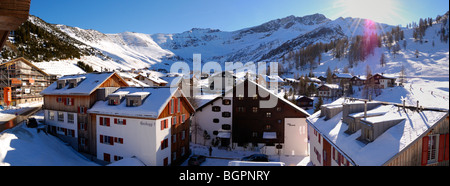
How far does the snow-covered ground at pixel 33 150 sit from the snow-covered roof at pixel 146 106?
5.08 m

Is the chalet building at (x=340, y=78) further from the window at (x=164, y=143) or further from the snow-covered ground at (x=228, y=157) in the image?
the window at (x=164, y=143)

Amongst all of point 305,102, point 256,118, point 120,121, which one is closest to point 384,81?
point 305,102

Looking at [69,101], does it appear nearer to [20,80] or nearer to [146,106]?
[146,106]

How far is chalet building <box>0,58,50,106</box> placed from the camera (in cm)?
4003

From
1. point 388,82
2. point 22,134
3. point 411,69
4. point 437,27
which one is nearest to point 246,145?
point 22,134

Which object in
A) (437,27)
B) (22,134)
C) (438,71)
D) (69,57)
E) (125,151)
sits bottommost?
(125,151)

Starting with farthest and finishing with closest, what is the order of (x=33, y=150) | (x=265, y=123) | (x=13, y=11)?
(x=265, y=123)
(x=33, y=150)
(x=13, y=11)

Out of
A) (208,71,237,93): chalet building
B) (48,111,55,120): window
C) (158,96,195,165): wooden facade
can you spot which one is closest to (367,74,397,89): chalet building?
(208,71,237,93): chalet building

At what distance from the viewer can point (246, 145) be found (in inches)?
1086

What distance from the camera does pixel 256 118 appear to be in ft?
91.2

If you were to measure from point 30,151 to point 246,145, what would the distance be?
22529 mm

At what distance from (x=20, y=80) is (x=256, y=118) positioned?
157 feet

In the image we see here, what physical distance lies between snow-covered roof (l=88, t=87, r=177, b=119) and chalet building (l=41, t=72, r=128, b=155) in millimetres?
1624
